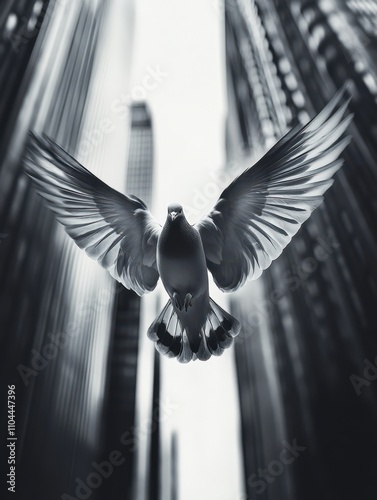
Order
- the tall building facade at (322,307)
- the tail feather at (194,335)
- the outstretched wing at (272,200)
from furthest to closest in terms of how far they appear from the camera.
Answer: the tall building facade at (322,307), the tail feather at (194,335), the outstretched wing at (272,200)

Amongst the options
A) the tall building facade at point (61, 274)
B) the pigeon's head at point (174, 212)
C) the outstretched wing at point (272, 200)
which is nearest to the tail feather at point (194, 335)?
the outstretched wing at point (272, 200)

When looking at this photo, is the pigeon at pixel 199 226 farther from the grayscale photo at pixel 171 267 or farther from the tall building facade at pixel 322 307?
the tall building facade at pixel 322 307

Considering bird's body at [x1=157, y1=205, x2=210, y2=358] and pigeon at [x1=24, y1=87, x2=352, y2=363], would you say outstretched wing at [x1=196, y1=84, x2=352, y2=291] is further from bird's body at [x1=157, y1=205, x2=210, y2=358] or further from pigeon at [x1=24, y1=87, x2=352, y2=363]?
bird's body at [x1=157, y1=205, x2=210, y2=358]

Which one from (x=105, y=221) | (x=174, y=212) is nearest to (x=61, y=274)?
(x=105, y=221)

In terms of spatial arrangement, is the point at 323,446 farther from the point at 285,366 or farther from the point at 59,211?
the point at 59,211

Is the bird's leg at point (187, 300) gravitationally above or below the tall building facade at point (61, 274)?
below

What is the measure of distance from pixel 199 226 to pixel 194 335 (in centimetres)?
37

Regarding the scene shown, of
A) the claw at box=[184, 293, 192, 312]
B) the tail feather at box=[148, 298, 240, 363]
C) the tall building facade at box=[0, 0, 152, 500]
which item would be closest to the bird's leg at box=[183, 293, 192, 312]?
the claw at box=[184, 293, 192, 312]

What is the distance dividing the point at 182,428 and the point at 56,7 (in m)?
2.97

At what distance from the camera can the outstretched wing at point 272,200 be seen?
3.74 feet

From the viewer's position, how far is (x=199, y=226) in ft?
4.33

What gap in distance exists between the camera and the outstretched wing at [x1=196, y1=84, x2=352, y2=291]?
1141mm

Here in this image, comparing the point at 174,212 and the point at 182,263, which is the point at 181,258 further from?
the point at 174,212

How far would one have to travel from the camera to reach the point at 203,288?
130 cm
